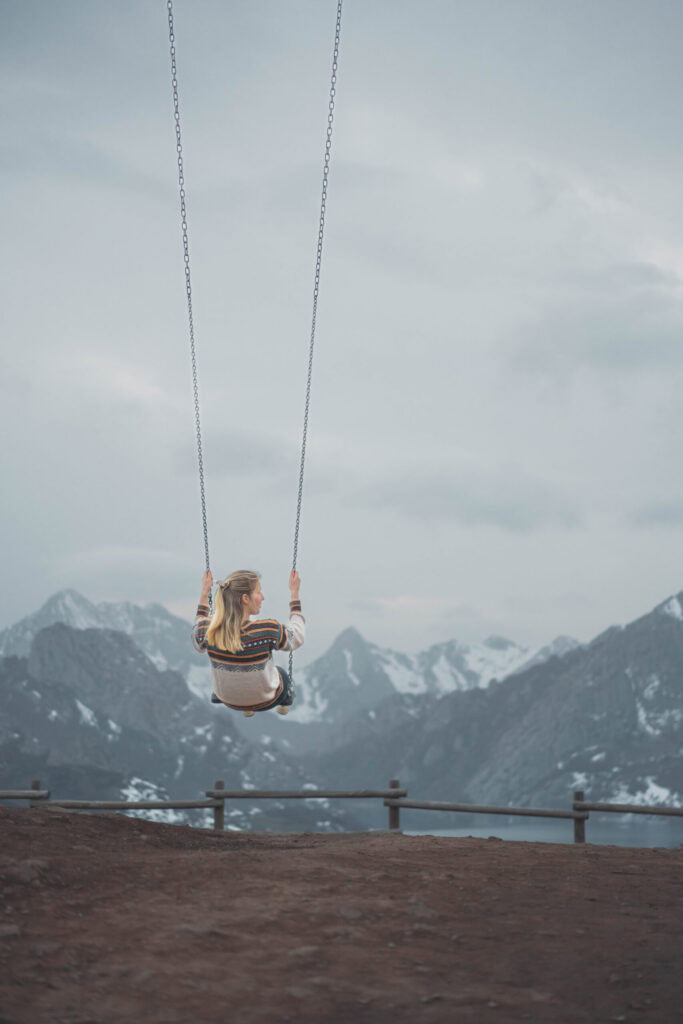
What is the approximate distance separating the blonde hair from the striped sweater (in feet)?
0.24

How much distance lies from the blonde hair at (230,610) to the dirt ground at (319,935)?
208 centimetres

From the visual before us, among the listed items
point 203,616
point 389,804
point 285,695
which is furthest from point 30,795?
point 285,695

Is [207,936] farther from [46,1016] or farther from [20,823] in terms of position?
[20,823]

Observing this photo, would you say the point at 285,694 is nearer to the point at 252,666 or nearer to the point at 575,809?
the point at 252,666

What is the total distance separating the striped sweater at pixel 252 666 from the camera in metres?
11.4

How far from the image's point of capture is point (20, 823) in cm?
1095

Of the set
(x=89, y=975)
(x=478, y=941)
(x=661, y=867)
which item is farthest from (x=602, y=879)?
(x=89, y=975)

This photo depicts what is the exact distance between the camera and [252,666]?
1144 cm

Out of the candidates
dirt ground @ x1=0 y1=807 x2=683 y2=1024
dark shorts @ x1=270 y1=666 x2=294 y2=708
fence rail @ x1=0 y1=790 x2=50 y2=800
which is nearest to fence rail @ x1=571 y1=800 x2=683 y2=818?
dirt ground @ x1=0 y1=807 x2=683 y2=1024

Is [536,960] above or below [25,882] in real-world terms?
below

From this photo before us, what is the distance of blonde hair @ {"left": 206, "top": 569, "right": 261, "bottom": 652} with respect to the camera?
37.4 feet

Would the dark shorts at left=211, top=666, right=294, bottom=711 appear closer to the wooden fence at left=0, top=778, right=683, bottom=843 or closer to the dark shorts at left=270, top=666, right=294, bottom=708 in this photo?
the dark shorts at left=270, top=666, right=294, bottom=708

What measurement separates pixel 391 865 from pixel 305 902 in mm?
1963

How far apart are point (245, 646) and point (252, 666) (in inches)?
8.5
